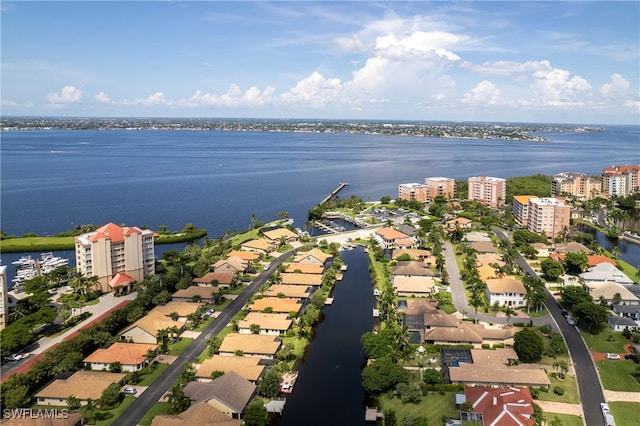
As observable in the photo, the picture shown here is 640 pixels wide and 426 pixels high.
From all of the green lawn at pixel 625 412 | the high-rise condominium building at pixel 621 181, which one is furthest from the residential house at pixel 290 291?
the high-rise condominium building at pixel 621 181

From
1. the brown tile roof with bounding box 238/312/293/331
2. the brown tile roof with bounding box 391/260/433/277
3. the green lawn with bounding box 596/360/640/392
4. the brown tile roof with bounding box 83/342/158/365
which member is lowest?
the green lawn with bounding box 596/360/640/392

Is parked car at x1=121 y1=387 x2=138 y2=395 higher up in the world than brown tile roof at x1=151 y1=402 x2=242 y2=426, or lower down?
lower down

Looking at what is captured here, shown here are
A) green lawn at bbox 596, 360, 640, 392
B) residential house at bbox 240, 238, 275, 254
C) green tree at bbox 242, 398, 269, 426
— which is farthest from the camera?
residential house at bbox 240, 238, 275, 254

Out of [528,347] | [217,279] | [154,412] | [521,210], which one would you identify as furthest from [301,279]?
[521,210]

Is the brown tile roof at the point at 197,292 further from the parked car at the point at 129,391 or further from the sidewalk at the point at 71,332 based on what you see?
the parked car at the point at 129,391

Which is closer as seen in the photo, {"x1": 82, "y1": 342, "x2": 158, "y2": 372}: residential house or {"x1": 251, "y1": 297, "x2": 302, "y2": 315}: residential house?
{"x1": 82, "y1": 342, "x2": 158, "y2": 372}: residential house

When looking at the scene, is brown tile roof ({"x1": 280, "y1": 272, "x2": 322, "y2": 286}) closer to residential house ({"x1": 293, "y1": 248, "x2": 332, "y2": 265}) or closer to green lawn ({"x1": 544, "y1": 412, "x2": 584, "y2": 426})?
residential house ({"x1": 293, "y1": 248, "x2": 332, "y2": 265})

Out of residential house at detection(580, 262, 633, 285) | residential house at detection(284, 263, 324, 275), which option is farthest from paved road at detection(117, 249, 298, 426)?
residential house at detection(580, 262, 633, 285)
